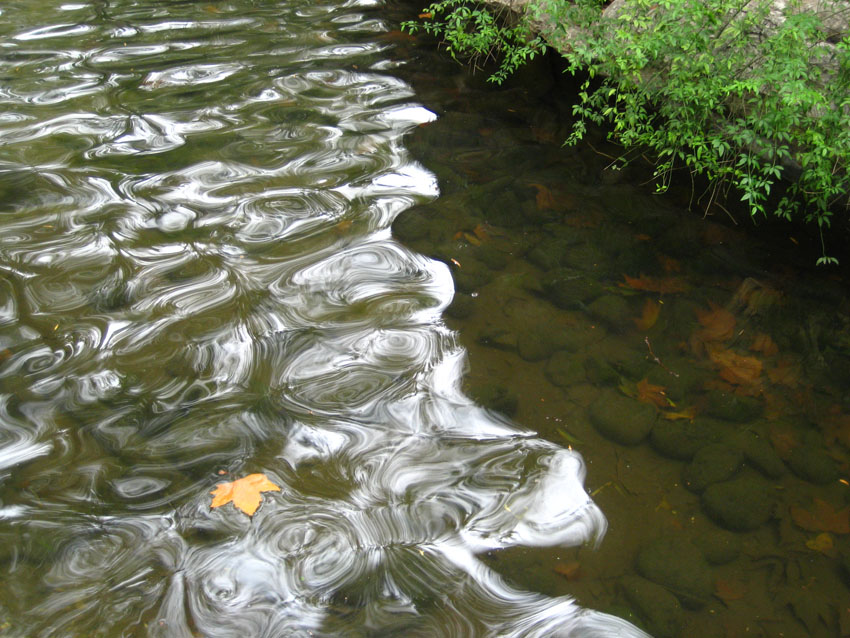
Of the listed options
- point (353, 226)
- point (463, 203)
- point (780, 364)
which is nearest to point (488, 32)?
point (463, 203)

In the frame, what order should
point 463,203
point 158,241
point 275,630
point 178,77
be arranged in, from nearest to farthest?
point 275,630, point 158,241, point 463,203, point 178,77

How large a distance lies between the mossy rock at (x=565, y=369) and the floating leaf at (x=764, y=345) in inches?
33.3

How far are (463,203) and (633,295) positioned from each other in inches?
47.0

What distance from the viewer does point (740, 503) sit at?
104 inches

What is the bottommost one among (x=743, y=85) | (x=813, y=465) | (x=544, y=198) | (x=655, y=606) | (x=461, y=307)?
(x=655, y=606)

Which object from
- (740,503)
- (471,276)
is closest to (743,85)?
(471,276)

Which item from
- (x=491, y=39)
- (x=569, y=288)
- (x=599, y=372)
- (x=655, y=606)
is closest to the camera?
(x=655, y=606)

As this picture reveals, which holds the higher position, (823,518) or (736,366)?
(736,366)

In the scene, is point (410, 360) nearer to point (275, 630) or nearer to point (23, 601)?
point (275, 630)

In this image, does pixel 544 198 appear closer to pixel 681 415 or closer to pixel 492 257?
pixel 492 257

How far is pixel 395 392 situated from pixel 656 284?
5.05 ft

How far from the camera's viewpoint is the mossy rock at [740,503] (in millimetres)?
2578

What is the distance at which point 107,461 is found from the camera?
8.73ft

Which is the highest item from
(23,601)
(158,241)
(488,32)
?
(488,32)
